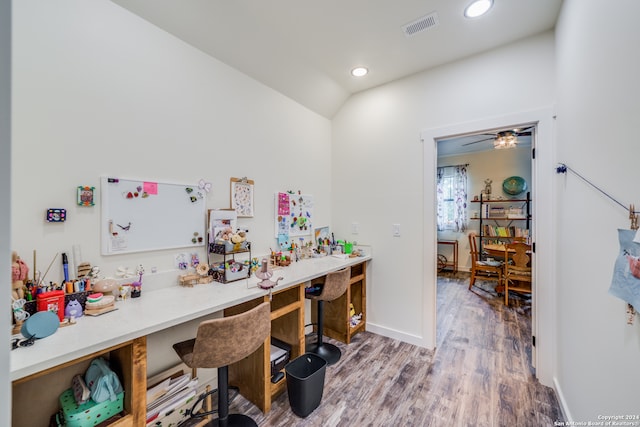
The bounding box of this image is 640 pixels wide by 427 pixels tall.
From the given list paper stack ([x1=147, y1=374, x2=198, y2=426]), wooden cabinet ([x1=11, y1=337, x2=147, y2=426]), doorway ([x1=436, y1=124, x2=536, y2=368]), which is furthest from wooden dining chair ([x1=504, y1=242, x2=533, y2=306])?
wooden cabinet ([x1=11, y1=337, x2=147, y2=426])

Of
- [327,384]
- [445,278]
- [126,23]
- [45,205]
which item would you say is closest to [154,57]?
[126,23]

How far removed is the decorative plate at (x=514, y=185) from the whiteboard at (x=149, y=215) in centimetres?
561

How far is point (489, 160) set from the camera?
5488 millimetres

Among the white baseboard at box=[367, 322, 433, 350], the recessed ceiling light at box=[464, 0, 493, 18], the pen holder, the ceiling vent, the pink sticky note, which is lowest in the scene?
the white baseboard at box=[367, 322, 433, 350]

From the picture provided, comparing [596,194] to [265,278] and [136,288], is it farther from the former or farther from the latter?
[136,288]

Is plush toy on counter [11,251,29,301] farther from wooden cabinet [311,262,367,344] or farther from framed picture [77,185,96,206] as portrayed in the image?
wooden cabinet [311,262,367,344]

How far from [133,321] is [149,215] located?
723 mm

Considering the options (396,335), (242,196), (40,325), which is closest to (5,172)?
(40,325)

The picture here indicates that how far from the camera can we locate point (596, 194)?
1262 mm

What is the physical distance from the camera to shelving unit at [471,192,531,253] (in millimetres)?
5102

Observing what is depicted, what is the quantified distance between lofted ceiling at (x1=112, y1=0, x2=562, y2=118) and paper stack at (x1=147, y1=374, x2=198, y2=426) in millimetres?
2269

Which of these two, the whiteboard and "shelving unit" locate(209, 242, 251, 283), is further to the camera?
"shelving unit" locate(209, 242, 251, 283)

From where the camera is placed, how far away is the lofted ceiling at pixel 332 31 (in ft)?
Answer: 5.88

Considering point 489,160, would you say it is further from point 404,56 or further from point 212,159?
point 212,159
